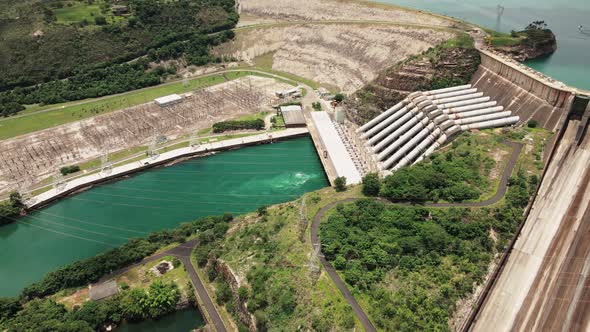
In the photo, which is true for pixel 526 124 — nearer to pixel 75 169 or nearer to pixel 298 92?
pixel 298 92

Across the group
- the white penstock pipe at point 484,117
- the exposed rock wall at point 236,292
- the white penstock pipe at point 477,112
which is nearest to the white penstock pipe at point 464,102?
the white penstock pipe at point 477,112

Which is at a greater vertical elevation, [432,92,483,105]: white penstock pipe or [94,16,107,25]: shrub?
[94,16,107,25]: shrub

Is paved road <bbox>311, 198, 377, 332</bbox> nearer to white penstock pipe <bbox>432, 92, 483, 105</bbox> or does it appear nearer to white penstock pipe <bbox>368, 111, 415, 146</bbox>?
white penstock pipe <bbox>368, 111, 415, 146</bbox>

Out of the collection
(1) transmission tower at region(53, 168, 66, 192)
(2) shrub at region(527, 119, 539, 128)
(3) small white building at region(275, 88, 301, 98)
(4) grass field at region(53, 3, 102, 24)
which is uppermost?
(4) grass field at region(53, 3, 102, 24)

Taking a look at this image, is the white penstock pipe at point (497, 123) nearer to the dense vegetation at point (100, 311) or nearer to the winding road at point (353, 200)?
the winding road at point (353, 200)

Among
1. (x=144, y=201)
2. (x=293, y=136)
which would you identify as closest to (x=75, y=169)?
(x=144, y=201)

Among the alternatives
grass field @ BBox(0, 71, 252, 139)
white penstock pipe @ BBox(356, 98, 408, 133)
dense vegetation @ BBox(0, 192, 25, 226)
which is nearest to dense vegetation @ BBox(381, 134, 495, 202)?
white penstock pipe @ BBox(356, 98, 408, 133)
